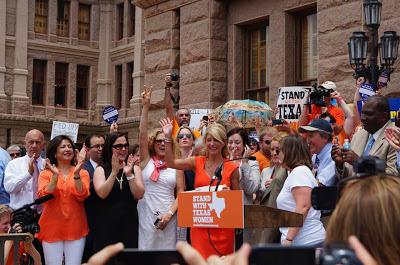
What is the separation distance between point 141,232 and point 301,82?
5.15m

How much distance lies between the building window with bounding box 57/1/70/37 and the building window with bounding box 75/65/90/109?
2290 mm

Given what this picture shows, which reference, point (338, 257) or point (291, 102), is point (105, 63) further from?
point (338, 257)

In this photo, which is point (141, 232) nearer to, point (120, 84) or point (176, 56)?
point (176, 56)

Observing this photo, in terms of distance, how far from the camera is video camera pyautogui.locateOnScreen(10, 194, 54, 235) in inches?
286

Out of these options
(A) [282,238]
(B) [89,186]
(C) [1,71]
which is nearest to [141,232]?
(B) [89,186]

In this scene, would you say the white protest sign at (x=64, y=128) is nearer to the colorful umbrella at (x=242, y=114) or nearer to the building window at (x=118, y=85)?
the colorful umbrella at (x=242, y=114)

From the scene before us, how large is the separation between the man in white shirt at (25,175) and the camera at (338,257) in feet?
22.7

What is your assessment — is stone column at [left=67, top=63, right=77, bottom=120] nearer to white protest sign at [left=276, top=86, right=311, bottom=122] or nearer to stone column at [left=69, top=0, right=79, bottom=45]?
stone column at [left=69, top=0, right=79, bottom=45]

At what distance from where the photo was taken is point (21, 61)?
42125mm

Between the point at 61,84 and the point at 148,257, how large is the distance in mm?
43366

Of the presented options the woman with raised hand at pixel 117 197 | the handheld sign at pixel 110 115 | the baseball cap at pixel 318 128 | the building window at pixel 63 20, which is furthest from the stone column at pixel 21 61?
the baseball cap at pixel 318 128

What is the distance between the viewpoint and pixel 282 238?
590cm

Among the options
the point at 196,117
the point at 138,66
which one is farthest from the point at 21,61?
the point at 196,117

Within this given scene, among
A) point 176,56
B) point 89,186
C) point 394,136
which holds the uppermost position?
point 176,56
